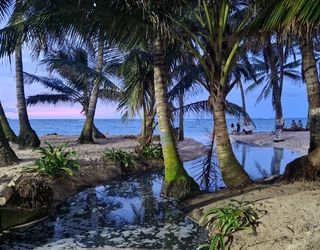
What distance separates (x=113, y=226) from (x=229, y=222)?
1.98 m

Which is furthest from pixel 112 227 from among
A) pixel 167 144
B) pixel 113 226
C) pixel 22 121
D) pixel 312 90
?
pixel 22 121

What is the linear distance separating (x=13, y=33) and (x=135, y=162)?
18.5ft

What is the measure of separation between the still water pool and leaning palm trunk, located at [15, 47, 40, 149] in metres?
5.80

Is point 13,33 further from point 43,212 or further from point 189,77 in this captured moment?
point 189,77

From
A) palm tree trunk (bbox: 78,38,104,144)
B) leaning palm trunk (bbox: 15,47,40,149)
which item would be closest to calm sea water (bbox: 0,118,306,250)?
leaning palm trunk (bbox: 15,47,40,149)

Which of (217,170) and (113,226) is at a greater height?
(217,170)

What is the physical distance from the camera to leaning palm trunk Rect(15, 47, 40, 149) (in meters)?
11.9

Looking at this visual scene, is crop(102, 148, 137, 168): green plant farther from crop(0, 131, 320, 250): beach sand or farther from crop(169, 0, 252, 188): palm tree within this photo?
crop(169, 0, 252, 188): palm tree

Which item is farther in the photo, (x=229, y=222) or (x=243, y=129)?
(x=243, y=129)

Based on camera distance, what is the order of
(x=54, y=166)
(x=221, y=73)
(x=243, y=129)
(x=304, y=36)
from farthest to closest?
(x=243, y=129) → (x=54, y=166) → (x=221, y=73) → (x=304, y=36)

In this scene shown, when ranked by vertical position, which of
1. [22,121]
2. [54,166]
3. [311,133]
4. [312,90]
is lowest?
[54,166]

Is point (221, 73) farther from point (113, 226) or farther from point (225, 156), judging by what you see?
point (113, 226)

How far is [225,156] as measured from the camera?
247 inches

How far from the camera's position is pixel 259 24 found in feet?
16.4
